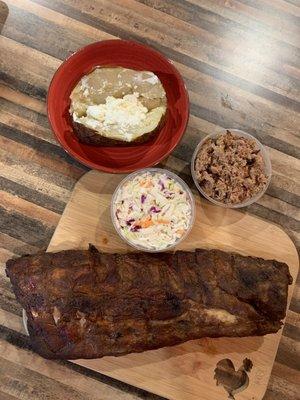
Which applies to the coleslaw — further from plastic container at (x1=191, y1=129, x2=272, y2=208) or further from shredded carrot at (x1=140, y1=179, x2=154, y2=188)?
plastic container at (x1=191, y1=129, x2=272, y2=208)

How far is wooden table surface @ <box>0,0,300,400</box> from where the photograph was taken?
343 centimetres

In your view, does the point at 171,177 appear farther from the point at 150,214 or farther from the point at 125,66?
the point at 125,66

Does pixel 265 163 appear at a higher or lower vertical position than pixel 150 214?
higher

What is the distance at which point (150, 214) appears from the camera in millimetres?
3137

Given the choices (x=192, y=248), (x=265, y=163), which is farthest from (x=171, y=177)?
(x=265, y=163)

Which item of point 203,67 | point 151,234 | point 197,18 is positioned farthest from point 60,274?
point 197,18

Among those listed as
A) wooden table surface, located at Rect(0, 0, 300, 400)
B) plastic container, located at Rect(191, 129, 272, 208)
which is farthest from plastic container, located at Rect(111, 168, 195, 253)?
wooden table surface, located at Rect(0, 0, 300, 400)

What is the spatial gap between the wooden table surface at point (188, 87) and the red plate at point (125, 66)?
0.24 meters

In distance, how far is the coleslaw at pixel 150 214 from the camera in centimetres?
313

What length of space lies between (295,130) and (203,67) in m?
0.79

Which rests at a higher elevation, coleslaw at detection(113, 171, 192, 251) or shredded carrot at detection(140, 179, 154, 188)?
shredded carrot at detection(140, 179, 154, 188)

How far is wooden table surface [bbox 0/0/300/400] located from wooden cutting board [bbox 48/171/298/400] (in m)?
0.22

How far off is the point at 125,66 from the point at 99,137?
542 mm

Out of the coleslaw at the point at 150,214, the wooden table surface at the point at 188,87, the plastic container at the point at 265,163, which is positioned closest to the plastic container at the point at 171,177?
the coleslaw at the point at 150,214
